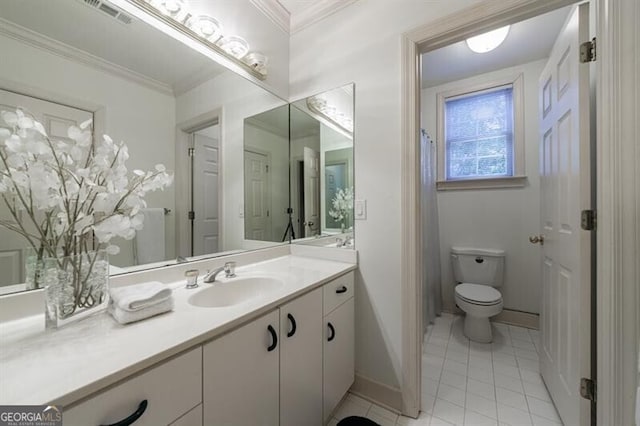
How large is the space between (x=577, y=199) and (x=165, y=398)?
65.3 inches

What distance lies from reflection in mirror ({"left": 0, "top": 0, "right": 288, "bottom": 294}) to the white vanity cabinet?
2.14 ft

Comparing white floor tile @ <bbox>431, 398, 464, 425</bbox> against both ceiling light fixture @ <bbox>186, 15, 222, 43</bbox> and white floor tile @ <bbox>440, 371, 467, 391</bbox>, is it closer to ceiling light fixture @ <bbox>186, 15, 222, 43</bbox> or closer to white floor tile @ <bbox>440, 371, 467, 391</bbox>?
white floor tile @ <bbox>440, 371, 467, 391</bbox>

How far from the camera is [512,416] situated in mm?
1292

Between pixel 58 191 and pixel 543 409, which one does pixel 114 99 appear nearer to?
pixel 58 191

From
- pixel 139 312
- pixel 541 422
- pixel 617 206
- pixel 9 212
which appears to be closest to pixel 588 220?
pixel 617 206

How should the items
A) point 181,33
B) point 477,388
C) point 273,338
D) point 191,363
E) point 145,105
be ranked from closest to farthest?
point 191,363
point 273,338
point 145,105
point 181,33
point 477,388

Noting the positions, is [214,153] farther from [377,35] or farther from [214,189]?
[377,35]

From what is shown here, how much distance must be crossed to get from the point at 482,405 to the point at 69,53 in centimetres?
251

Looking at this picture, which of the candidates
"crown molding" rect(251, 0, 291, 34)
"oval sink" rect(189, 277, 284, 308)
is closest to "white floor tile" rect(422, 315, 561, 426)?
"oval sink" rect(189, 277, 284, 308)

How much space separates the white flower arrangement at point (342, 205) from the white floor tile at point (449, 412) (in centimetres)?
117

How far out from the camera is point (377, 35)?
4.61 feet

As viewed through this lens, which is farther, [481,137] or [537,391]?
[481,137]

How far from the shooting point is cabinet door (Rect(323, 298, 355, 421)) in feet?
3.85

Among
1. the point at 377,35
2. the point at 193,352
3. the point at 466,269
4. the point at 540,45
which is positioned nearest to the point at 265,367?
the point at 193,352
